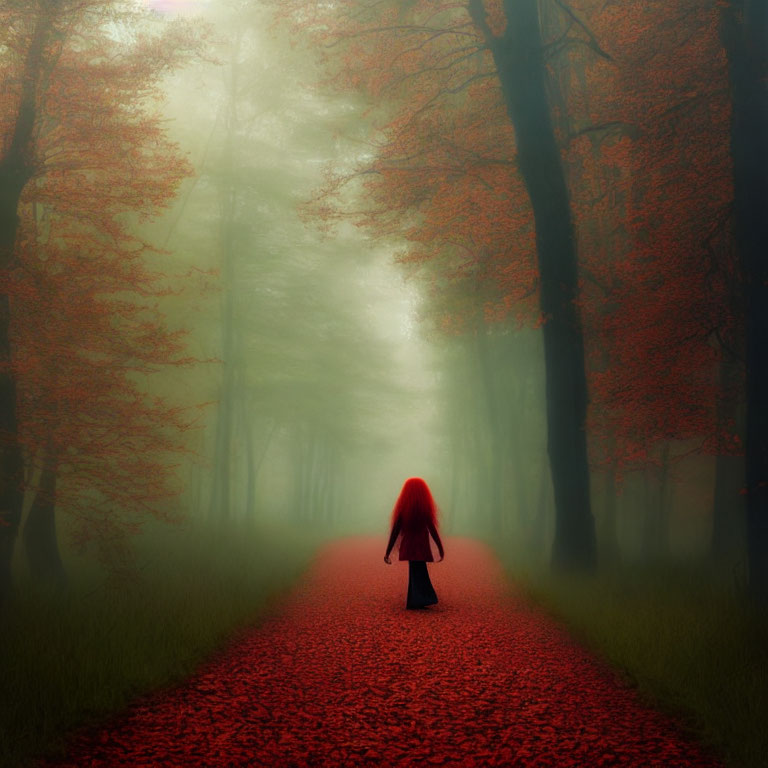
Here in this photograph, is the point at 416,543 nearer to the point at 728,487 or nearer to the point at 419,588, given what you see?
the point at 419,588

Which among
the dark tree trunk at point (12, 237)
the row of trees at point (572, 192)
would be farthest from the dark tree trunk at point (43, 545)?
the row of trees at point (572, 192)

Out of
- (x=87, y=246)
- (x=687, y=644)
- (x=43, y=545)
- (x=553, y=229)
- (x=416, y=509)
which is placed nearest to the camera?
(x=687, y=644)

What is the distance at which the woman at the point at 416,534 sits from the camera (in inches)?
328

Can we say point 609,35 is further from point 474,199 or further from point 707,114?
point 474,199

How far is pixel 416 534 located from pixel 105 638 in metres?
4.19

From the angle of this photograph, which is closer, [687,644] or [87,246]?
[687,644]

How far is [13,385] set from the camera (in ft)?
25.3

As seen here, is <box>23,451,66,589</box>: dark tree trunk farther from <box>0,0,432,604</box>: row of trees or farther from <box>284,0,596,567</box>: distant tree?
<box>284,0,596,567</box>: distant tree

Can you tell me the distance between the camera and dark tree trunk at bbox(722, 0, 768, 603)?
766 cm

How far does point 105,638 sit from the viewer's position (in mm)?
5719

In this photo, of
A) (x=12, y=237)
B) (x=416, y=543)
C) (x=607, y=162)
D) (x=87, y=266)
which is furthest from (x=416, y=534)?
(x=607, y=162)

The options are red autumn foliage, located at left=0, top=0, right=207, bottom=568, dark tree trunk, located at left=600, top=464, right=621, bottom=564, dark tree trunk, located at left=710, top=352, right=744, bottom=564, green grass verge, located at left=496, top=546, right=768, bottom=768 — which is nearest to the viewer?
green grass verge, located at left=496, top=546, right=768, bottom=768

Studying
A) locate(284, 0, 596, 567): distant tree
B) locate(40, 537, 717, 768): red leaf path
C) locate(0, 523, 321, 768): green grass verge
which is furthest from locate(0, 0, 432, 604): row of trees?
locate(40, 537, 717, 768): red leaf path

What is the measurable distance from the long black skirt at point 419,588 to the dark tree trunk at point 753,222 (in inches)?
166
